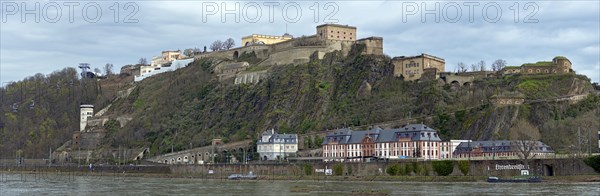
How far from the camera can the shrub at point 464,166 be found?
83.1m

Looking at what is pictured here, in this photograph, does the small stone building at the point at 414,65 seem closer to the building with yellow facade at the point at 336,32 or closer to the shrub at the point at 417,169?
the building with yellow facade at the point at 336,32

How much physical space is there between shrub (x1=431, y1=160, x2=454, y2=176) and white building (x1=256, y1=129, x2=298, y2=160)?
107ft

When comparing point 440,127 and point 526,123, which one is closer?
point 526,123

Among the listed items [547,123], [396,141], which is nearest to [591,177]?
[547,123]

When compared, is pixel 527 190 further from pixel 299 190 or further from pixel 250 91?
pixel 250 91

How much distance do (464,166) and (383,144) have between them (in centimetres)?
1920

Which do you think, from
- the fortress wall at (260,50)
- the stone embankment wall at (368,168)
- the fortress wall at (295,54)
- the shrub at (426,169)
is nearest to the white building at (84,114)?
the fortress wall at (260,50)

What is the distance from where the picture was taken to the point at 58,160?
147875 mm

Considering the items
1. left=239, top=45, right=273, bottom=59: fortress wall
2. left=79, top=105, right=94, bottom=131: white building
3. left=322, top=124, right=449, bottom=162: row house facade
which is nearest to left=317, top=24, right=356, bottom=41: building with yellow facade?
left=239, top=45, right=273, bottom=59: fortress wall

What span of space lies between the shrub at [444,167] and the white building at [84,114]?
305 ft

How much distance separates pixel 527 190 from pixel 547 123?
32635 mm

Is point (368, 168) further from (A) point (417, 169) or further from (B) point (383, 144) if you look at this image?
(B) point (383, 144)

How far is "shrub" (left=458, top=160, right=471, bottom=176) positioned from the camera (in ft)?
273

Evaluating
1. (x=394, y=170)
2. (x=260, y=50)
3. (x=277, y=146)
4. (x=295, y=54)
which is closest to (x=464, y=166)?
(x=394, y=170)
